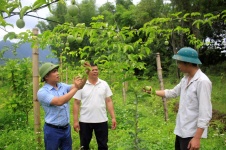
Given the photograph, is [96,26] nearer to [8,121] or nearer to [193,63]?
[193,63]

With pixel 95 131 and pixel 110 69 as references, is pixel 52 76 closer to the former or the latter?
pixel 110 69

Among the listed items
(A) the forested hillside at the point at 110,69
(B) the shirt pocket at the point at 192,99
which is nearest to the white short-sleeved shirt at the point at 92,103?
(A) the forested hillside at the point at 110,69

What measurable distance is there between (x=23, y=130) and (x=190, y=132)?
12.5ft

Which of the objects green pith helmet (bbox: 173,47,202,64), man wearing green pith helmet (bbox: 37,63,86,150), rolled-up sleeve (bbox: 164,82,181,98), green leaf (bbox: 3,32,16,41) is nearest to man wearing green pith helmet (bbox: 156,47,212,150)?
green pith helmet (bbox: 173,47,202,64)

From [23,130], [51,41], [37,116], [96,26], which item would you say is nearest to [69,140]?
[37,116]

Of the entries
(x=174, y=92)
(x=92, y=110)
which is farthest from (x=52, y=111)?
(x=174, y=92)

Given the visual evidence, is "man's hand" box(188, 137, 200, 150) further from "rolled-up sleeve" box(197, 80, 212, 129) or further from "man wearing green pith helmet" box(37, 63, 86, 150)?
"man wearing green pith helmet" box(37, 63, 86, 150)

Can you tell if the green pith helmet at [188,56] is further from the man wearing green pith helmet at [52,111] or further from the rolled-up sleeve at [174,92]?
the man wearing green pith helmet at [52,111]

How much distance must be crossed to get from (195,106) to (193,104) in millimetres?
25

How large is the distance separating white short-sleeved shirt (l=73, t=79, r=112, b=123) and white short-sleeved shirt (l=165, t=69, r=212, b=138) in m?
1.18

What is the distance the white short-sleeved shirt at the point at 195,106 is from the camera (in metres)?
2.46

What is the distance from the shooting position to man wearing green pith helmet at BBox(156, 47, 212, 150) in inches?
97.0

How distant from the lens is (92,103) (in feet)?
11.9

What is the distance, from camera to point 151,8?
59.9ft
